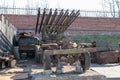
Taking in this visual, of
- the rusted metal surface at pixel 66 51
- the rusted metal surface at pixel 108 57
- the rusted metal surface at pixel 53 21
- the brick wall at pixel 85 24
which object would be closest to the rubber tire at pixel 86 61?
the rusted metal surface at pixel 66 51

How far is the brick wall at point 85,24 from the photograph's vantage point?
861 inches

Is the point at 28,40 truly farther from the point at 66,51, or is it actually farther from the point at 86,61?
the point at 66,51

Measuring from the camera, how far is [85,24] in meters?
A: 23.4

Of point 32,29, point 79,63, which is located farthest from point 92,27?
point 79,63

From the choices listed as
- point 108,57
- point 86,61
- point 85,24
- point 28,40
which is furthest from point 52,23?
point 85,24

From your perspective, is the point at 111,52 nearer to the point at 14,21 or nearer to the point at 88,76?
the point at 88,76

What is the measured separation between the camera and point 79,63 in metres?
7.21

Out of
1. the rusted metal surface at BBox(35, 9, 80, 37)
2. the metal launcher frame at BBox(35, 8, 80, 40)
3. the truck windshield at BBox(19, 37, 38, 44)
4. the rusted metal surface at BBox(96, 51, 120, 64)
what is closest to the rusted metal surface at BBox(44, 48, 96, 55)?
the rusted metal surface at BBox(96, 51, 120, 64)

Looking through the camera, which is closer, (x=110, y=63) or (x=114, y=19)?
(x=110, y=63)

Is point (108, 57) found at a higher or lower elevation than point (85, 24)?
lower

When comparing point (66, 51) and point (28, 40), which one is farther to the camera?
point (28, 40)

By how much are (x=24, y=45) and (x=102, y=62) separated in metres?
3.97

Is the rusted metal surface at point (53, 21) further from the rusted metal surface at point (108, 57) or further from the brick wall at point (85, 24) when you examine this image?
the brick wall at point (85, 24)

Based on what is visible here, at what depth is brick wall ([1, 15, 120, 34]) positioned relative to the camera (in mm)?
21859
